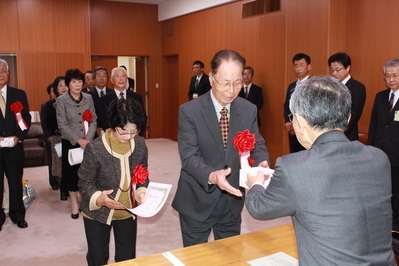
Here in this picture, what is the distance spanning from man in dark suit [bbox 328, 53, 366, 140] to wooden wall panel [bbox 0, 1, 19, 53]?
7.41 m

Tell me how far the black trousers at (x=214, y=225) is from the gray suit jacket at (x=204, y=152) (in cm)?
6

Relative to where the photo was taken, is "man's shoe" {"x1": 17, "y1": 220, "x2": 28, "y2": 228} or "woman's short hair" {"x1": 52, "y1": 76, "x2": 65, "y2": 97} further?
"woman's short hair" {"x1": 52, "y1": 76, "x2": 65, "y2": 97}

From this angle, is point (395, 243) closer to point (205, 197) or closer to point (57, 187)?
point (205, 197)

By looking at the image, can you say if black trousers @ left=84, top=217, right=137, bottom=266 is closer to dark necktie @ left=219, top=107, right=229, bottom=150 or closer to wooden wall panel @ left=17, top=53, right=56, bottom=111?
dark necktie @ left=219, top=107, right=229, bottom=150

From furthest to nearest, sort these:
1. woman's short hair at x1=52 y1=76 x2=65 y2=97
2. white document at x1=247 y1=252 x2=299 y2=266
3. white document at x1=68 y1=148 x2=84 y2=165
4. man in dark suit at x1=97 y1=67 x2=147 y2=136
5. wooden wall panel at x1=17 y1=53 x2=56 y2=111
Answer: wooden wall panel at x1=17 y1=53 x2=56 y2=111
woman's short hair at x1=52 y1=76 x2=65 y2=97
man in dark suit at x1=97 y1=67 x2=147 y2=136
white document at x1=68 y1=148 x2=84 y2=165
white document at x1=247 y1=252 x2=299 y2=266

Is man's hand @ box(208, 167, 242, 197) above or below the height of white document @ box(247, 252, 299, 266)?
above

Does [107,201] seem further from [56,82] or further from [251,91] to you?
[251,91]

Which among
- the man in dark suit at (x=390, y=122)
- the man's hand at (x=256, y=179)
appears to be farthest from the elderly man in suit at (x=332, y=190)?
the man in dark suit at (x=390, y=122)

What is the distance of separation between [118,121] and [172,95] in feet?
29.7

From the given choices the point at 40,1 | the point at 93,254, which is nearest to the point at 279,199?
the point at 93,254

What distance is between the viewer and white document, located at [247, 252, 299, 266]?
189 cm

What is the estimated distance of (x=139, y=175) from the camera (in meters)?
2.41

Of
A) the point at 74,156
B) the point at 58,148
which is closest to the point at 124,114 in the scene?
the point at 74,156

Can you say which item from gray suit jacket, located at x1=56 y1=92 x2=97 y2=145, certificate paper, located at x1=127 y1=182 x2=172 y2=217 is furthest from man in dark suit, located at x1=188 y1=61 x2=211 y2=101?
certificate paper, located at x1=127 y1=182 x2=172 y2=217
